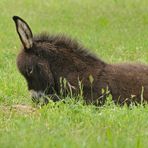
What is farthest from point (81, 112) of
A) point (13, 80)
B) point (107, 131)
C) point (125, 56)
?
point (125, 56)

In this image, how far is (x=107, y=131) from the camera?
6.40 meters

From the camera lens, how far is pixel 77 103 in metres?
8.04

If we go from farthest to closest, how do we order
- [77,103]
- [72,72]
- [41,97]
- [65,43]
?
1. [65,43]
2. [72,72]
3. [41,97]
4. [77,103]

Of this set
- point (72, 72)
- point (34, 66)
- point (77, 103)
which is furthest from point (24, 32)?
point (77, 103)

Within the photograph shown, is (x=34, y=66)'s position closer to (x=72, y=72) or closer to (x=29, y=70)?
(x=29, y=70)

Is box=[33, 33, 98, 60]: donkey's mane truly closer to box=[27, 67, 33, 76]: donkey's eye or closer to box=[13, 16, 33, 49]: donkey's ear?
box=[13, 16, 33, 49]: donkey's ear

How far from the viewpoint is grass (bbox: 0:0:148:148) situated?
239 inches

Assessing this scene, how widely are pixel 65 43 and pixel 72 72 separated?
52 cm

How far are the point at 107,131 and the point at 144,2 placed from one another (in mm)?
21481

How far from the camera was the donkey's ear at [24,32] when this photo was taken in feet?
29.3

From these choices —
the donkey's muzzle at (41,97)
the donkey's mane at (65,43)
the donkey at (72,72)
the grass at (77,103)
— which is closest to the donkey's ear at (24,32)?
the donkey at (72,72)

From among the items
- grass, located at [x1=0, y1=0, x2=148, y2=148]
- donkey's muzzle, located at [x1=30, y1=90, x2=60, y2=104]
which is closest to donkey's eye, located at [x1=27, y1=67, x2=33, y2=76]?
donkey's muzzle, located at [x1=30, y1=90, x2=60, y2=104]

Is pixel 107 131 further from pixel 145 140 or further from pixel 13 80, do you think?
pixel 13 80

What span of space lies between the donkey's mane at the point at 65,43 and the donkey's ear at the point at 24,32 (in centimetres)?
27
